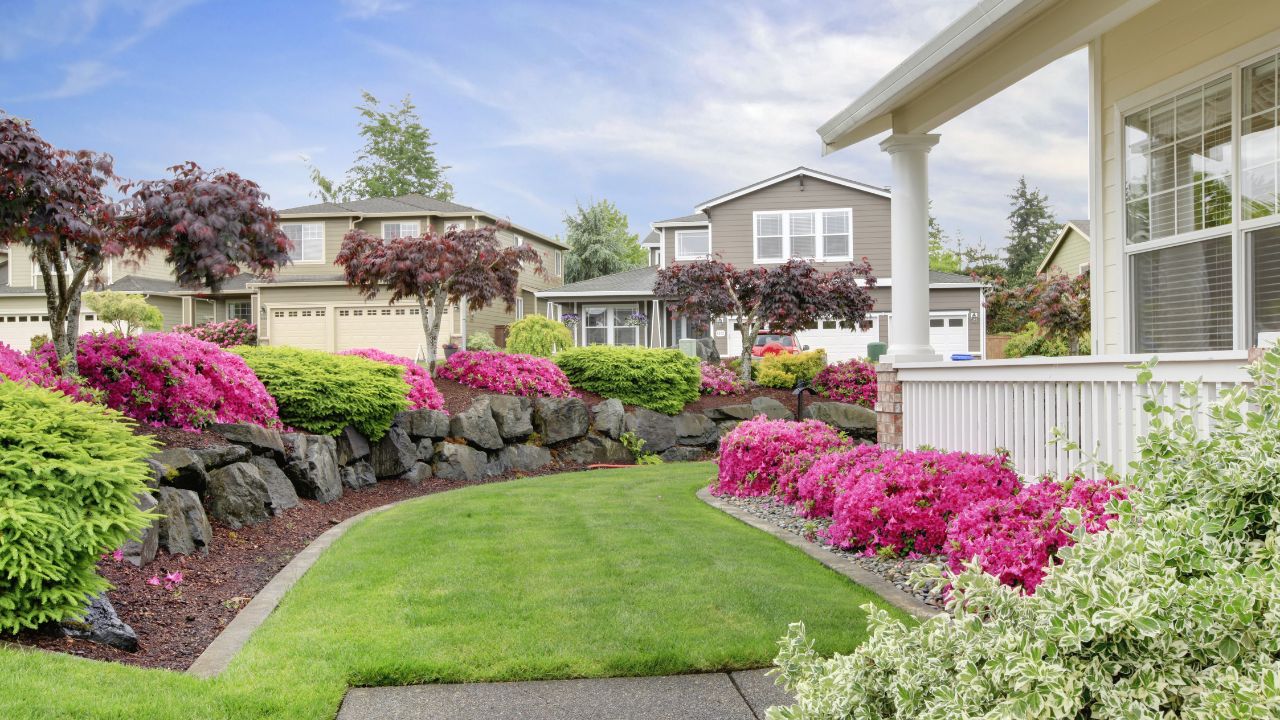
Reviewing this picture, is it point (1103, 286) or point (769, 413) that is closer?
point (1103, 286)

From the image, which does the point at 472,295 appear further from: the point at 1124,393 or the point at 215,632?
the point at 1124,393

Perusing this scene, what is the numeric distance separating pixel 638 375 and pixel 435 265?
3.54 metres

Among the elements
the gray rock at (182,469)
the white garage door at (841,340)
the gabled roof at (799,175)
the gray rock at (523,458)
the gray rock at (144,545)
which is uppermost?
the gabled roof at (799,175)

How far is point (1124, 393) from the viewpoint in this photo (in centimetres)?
469

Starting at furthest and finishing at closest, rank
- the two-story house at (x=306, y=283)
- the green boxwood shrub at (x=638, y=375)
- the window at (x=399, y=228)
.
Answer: the window at (x=399, y=228) → the two-story house at (x=306, y=283) → the green boxwood shrub at (x=638, y=375)

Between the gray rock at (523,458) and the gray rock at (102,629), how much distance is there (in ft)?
26.0

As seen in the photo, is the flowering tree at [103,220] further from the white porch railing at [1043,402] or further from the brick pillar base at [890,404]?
the white porch railing at [1043,402]

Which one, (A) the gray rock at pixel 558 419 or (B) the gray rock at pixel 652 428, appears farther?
(B) the gray rock at pixel 652 428

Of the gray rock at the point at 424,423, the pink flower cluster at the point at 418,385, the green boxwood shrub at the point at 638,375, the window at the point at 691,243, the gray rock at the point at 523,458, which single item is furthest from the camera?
the window at the point at 691,243

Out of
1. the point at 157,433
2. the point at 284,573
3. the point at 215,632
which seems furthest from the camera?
the point at 157,433

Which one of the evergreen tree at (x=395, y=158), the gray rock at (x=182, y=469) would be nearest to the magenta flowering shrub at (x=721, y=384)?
the gray rock at (x=182, y=469)

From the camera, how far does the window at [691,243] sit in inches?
1086

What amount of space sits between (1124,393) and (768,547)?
96.7 inches

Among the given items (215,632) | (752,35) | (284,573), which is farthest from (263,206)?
(752,35)
